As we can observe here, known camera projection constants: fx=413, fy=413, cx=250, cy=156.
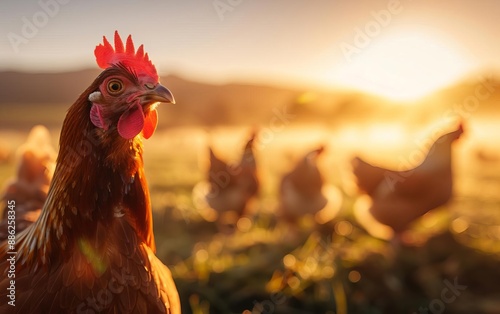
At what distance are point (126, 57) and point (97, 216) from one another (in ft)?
1.89

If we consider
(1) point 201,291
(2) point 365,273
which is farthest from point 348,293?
(1) point 201,291

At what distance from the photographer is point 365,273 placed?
3.19 m

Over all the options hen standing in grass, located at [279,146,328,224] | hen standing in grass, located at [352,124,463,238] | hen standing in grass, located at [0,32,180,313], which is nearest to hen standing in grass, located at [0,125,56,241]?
hen standing in grass, located at [0,32,180,313]

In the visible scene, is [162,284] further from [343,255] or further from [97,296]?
[343,255]

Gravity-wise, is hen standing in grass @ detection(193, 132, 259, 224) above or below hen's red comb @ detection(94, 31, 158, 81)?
below

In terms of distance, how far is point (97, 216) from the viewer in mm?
1358

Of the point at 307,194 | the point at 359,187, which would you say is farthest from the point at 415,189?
the point at 307,194

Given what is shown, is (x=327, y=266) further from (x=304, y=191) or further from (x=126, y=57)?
(x=126, y=57)

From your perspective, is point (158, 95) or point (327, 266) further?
point (327, 266)

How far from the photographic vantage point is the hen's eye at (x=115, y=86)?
4.42ft

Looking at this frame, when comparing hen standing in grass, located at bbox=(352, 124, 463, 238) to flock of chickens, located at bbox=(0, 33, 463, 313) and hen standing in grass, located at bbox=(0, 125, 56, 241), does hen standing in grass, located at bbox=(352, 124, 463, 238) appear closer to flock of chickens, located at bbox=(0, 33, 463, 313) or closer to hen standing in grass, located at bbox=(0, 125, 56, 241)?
flock of chickens, located at bbox=(0, 33, 463, 313)

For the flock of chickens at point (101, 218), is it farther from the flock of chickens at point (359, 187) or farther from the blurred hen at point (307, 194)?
the blurred hen at point (307, 194)

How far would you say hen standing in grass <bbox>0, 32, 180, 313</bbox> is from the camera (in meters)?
1.33

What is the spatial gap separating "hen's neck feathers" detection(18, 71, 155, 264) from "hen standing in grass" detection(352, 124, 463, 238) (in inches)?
109
